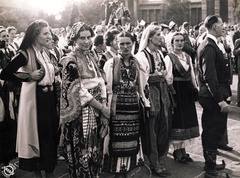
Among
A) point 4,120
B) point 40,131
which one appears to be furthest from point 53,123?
point 4,120

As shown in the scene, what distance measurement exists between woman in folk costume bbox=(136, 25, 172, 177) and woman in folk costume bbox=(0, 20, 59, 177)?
4.08 feet

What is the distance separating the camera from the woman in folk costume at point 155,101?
15.4 ft

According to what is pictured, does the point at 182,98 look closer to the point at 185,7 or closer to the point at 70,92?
the point at 70,92

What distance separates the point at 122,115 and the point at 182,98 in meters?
1.30

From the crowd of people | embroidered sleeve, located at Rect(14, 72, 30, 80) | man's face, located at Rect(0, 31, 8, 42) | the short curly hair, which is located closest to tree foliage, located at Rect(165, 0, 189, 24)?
man's face, located at Rect(0, 31, 8, 42)

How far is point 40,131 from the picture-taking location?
4.01m

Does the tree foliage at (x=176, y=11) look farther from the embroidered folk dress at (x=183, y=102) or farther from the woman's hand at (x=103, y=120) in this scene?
the woman's hand at (x=103, y=120)

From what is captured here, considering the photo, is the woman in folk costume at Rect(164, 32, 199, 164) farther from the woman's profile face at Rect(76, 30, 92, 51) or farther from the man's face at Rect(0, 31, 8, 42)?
the man's face at Rect(0, 31, 8, 42)

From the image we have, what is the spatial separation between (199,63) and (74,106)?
5.99ft

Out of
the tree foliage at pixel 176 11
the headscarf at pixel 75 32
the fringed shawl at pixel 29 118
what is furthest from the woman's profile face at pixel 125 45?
the tree foliage at pixel 176 11

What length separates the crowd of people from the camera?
3805 millimetres

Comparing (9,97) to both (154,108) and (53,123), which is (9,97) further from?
(154,108)

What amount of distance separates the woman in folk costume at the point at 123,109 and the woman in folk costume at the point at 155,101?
377 millimetres

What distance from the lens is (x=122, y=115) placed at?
422cm
